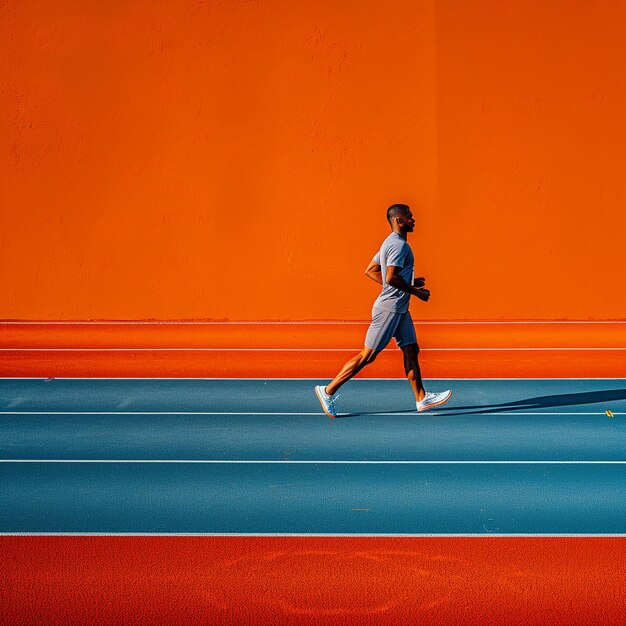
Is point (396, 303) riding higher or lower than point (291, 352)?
higher

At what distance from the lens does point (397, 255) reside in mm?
7559

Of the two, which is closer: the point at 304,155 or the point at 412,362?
the point at 412,362

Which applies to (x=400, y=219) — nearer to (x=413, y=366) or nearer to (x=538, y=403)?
(x=413, y=366)

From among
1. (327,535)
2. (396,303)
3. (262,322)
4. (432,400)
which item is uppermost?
(396,303)

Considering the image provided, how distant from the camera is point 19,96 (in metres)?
15.9

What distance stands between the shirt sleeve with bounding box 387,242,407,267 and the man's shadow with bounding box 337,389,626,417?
4.98 ft

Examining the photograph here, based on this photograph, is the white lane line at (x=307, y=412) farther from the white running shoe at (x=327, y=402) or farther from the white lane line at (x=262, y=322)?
the white lane line at (x=262, y=322)

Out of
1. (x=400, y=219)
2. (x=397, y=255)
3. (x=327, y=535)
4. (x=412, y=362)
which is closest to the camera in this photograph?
(x=327, y=535)

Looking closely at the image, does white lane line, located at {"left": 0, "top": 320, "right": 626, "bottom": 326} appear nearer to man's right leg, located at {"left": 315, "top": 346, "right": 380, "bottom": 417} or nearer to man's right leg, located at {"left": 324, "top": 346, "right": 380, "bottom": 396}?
man's right leg, located at {"left": 315, "top": 346, "right": 380, "bottom": 417}

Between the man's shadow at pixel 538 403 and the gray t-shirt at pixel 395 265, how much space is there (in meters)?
1.12

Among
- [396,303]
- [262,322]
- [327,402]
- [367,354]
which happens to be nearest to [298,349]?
[262,322]

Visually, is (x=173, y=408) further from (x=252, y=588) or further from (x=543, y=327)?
(x=543, y=327)

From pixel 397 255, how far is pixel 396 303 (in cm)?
44

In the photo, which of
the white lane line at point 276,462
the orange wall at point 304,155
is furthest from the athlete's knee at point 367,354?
the orange wall at point 304,155
